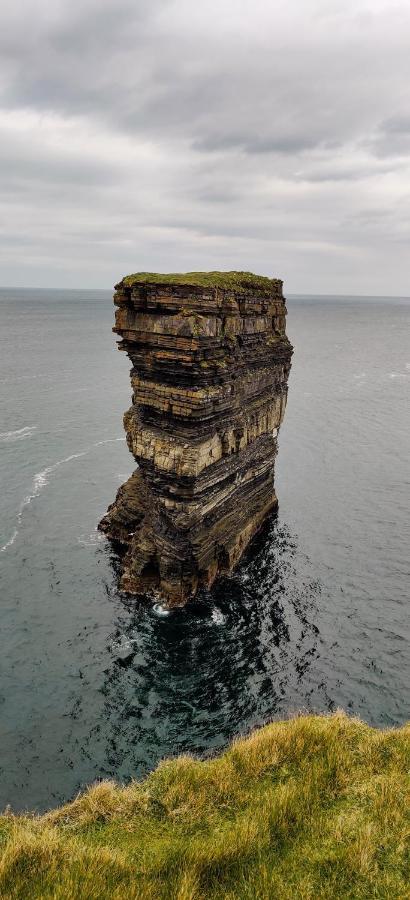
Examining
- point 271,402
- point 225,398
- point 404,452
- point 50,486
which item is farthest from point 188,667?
point 404,452

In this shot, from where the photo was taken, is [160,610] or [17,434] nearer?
[160,610]

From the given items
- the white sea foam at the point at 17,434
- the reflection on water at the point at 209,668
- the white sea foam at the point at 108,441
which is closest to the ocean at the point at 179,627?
the reflection on water at the point at 209,668

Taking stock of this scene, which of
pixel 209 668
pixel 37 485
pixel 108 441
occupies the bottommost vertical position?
pixel 209 668

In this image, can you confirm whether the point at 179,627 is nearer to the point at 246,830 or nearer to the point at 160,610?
the point at 160,610

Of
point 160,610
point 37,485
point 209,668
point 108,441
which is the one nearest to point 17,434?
point 108,441

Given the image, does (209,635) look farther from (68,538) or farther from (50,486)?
(50,486)

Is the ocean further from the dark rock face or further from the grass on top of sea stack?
the grass on top of sea stack
